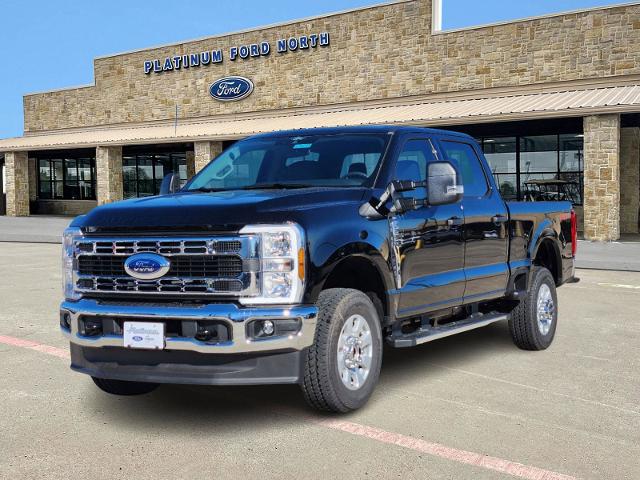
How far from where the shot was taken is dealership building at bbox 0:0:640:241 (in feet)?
74.7

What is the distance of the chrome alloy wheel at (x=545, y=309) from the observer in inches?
295

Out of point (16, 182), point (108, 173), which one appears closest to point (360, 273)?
point (108, 173)

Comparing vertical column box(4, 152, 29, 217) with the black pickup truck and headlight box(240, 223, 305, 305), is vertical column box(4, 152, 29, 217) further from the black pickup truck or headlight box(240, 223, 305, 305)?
headlight box(240, 223, 305, 305)

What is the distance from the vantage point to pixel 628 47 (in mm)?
23766

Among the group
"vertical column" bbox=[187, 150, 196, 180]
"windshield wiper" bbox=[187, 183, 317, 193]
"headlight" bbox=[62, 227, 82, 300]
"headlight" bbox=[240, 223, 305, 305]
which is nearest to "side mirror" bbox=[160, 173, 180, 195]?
"windshield wiper" bbox=[187, 183, 317, 193]

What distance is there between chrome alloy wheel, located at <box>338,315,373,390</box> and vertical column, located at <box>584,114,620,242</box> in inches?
682

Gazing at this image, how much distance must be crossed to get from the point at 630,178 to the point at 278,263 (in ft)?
77.5

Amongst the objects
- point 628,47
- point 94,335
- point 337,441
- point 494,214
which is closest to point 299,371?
point 337,441

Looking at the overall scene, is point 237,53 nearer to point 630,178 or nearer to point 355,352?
point 630,178

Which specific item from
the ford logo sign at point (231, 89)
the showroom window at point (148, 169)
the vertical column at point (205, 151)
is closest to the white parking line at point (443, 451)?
the vertical column at point (205, 151)

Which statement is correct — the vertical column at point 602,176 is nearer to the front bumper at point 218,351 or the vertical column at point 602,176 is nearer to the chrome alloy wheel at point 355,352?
the chrome alloy wheel at point 355,352

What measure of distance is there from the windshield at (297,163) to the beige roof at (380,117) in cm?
1541

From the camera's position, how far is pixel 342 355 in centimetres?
501

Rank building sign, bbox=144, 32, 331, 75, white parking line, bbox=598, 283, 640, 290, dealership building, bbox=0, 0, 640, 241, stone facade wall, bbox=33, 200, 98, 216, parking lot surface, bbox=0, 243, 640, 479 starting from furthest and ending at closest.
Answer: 1. stone facade wall, bbox=33, 200, 98, 216
2. building sign, bbox=144, 32, 331, 75
3. dealership building, bbox=0, 0, 640, 241
4. white parking line, bbox=598, 283, 640, 290
5. parking lot surface, bbox=0, 243, 640, 479
